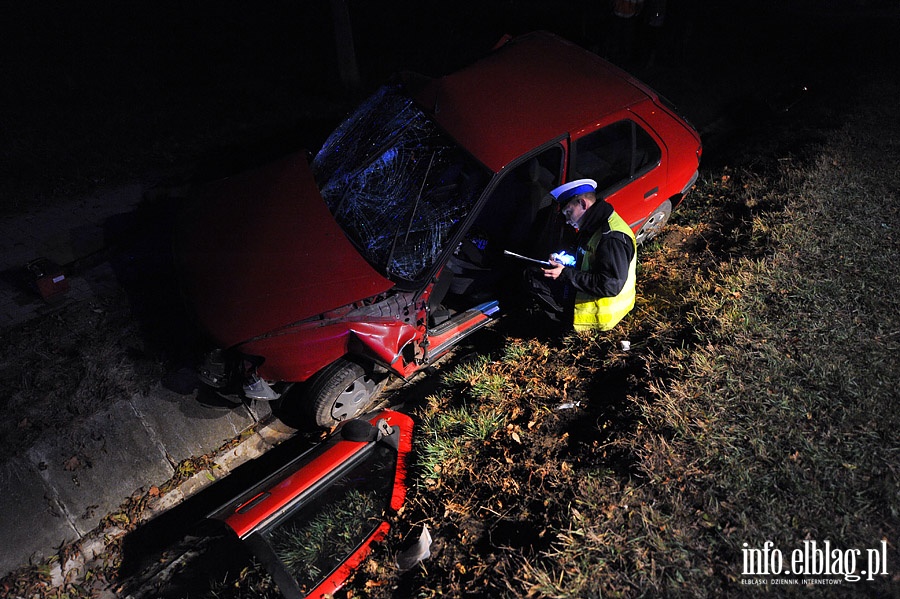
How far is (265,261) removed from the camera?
12.3 ft

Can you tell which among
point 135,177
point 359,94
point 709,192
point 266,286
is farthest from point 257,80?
point 709,192

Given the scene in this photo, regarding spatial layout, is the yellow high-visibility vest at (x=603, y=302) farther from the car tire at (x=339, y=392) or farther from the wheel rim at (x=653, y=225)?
the car tire at (x=339, y=392)

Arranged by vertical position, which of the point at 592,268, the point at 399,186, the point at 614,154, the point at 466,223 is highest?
the point at 399,186

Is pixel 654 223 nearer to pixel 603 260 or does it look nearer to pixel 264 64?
pixel 603 260

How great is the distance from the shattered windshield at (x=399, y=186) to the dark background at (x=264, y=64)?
2204 mm

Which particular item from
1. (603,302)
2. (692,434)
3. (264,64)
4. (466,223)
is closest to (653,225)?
(603,302)

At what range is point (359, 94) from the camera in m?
8.26

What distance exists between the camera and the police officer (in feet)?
12.7

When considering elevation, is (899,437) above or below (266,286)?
below

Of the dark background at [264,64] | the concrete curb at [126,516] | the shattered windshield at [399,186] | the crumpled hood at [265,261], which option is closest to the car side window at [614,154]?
the shattered windshield at [399,186]

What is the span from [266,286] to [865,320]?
4.28 metres

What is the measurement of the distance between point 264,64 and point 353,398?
7.42 metres

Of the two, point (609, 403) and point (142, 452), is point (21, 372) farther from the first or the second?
point (609, 403)

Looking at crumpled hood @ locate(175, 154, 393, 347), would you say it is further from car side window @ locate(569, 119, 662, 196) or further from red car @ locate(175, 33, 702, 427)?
car side window @ locate(569, 119, 662, 196)
